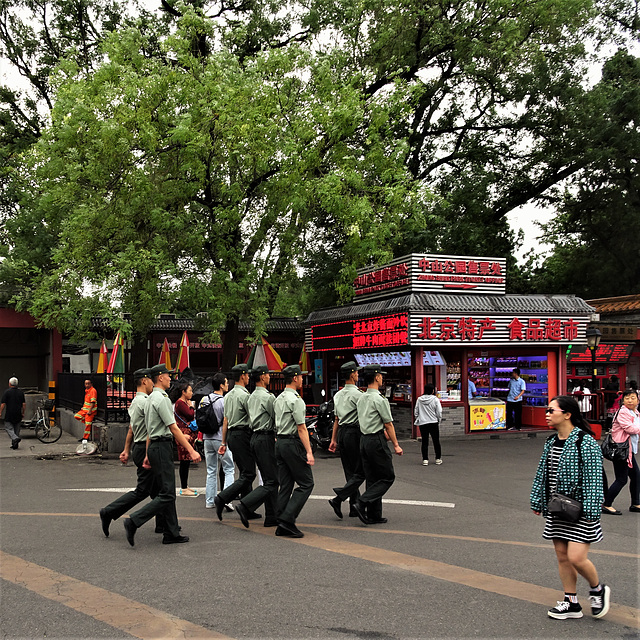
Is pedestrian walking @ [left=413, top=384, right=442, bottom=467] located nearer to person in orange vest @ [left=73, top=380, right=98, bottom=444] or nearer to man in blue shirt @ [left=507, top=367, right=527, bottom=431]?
man in blue shirt @ [left=507, top=367, right=527, bottom=431]

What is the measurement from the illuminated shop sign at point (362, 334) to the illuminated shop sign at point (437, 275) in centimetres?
100

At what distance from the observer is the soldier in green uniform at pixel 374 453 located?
8906mm

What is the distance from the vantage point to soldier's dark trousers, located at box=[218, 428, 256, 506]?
8961 millimetres

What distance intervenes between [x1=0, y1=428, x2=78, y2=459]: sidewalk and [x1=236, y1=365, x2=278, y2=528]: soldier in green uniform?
9.22 meters

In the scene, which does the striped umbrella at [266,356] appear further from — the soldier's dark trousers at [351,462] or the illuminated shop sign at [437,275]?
the soldier's dark trousers at [351,462]

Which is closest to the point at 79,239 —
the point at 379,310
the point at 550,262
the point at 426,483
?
the point at 379,310

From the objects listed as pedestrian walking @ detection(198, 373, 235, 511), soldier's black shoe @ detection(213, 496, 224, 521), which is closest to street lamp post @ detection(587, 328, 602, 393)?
pedestrian walking @ detection(198, 373, 235, 511)

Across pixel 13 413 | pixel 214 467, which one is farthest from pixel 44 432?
pixel 214 467

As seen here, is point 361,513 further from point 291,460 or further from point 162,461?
point 162,461

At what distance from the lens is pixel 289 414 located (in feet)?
27.4

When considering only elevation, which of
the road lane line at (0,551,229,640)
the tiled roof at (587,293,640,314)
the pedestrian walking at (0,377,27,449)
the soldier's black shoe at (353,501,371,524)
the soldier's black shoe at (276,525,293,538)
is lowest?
the road lane line at (0,551,229,640)

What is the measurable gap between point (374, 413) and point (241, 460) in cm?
170

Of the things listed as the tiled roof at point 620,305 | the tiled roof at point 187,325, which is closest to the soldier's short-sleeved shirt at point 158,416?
the tiled roof at point 187,325

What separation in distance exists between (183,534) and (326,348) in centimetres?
1508
